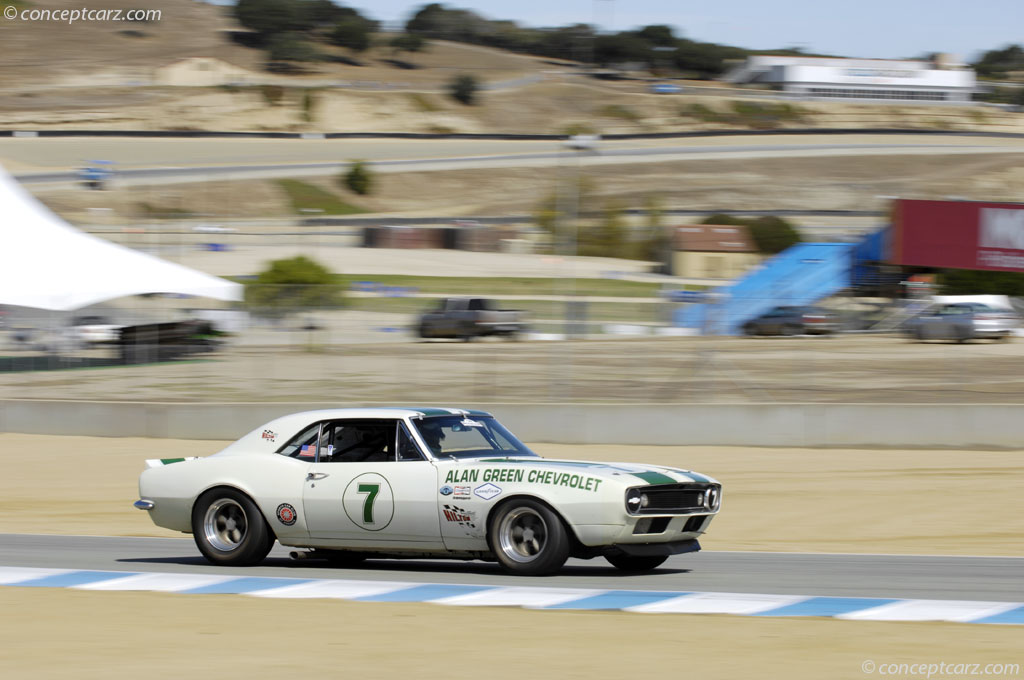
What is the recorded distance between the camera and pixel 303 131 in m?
104

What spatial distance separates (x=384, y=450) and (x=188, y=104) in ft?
340

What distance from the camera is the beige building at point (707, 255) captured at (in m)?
59.3

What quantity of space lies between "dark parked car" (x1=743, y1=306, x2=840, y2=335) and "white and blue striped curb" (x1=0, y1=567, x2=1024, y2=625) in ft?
93.3

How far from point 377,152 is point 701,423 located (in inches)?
3065

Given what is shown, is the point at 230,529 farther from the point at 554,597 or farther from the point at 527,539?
the point at 554,597

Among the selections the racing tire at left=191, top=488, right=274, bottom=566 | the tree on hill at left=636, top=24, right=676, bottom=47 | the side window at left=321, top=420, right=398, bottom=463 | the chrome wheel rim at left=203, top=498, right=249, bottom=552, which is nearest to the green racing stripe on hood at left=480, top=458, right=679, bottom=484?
the side window at left=321, top=420, right=398, bottom=463

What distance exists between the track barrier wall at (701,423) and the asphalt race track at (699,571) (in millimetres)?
9633

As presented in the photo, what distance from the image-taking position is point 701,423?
2089 centimetres

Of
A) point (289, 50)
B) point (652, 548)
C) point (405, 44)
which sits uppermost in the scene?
point (405, 44)

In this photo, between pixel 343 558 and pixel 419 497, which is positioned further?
pixel 343 558

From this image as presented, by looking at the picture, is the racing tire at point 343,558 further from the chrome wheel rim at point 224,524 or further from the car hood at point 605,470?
the car hood at point 605,470

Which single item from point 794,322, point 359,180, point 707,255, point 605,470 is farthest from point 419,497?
point 359,180

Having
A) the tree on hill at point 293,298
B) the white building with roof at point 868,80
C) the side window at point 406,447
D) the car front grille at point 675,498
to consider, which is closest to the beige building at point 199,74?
the white building with roof at point 868,80

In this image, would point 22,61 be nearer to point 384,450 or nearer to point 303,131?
point 303,131
